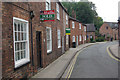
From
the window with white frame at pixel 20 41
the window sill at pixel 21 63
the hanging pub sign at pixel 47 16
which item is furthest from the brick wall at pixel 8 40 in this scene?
the hanging pub sign at pixel 47 16

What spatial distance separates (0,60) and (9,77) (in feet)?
2.73

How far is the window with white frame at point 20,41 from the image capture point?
18.7 ft

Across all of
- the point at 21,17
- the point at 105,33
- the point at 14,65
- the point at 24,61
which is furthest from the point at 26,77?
the point at 105,33

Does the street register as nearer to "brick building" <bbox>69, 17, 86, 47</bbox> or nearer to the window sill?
the window sill

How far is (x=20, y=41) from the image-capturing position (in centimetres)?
598

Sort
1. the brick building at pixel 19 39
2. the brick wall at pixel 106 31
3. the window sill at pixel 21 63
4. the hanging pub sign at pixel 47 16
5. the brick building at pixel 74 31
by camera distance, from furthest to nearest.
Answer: the brick wall at pixel 106 31, the brick building at pixel 74 31, the hanging pub sign at pixel 47 16, the window sill at pixel 21 63, the brick building at pixel 19 39

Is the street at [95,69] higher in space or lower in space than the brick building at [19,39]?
lower

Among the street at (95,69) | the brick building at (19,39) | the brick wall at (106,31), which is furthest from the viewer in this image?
the brick wall at (106,31)

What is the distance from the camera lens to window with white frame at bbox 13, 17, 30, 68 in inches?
225

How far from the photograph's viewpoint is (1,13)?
4555 mm

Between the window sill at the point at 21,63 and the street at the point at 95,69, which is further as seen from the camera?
the street at the point at 95,69

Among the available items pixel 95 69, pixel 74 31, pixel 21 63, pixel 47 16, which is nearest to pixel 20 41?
pixel 21 63

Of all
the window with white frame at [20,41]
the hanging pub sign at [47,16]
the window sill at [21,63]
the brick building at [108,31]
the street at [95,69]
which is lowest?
the street at [95,69]

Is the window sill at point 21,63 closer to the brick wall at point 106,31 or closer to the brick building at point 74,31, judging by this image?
the brick building at point 74,31
